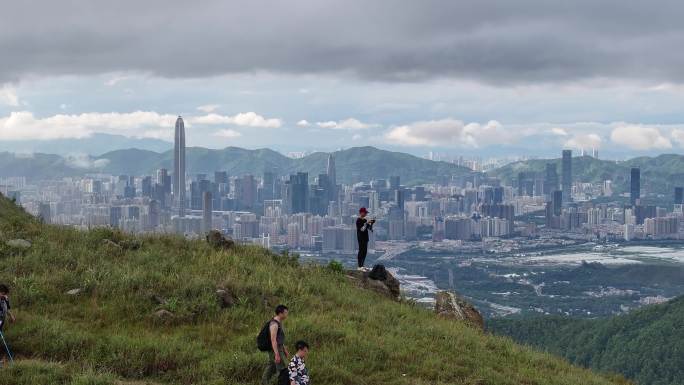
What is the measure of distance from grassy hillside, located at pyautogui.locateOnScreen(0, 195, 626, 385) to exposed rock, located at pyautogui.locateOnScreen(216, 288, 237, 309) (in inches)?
6.4

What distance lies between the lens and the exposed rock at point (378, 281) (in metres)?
20.2

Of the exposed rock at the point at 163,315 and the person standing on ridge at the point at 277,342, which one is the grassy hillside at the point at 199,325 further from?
the person standing on ridge at the point at 277,342

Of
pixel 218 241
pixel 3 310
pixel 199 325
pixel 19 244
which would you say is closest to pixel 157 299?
pixel 199 325

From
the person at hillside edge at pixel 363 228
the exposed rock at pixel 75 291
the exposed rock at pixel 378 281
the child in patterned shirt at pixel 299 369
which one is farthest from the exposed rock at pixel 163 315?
the exposed rock at pixel 378 281

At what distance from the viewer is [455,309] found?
20266 millimetres

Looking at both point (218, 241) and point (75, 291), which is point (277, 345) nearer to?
point (75, 291)

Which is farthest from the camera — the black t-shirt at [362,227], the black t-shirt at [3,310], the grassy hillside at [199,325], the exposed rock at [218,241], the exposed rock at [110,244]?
the exposed rock at [218,241]

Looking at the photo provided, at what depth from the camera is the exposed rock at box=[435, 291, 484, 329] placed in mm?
19891

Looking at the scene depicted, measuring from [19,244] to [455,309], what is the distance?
41.5 ft

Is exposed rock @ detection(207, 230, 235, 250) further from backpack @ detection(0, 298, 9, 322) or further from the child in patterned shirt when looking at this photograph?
the child in patterned shirt

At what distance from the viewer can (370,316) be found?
15711 mm

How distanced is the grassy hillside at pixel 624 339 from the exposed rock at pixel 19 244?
9964cm

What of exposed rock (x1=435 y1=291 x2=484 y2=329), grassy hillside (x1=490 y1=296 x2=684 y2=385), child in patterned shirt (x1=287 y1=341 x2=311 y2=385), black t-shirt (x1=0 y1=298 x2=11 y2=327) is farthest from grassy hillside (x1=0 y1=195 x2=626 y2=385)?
grassy hillside (x1=490 y1=296 x2=684 y2=385)

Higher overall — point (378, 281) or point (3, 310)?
point (3, 310)
